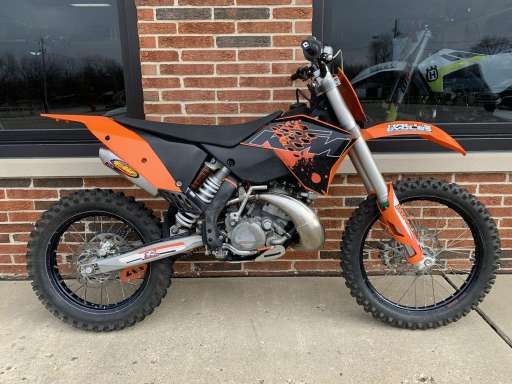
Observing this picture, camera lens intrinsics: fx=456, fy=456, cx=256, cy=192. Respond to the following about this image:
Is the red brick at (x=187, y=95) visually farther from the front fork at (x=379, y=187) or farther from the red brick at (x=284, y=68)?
the front fork at (x=379, y=187)

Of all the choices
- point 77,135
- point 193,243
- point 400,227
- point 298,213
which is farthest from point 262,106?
point 77,135

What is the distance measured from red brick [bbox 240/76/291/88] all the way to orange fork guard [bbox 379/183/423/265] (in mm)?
929

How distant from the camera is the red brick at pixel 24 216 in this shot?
119 inches

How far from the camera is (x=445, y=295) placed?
282 centimetres

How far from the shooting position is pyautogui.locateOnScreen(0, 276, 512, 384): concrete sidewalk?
7.02 ft

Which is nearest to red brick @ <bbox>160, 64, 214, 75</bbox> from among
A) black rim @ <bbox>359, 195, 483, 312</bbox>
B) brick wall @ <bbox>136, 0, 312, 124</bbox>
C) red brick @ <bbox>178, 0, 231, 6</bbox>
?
brick wall @ <bbox>136, 0, 312, 124</bbox>

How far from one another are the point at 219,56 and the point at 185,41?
22 cm

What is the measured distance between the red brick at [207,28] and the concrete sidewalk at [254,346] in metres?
1.62

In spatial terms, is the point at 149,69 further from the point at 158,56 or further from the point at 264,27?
the point at 264,27

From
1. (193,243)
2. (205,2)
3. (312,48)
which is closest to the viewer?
(312,48)

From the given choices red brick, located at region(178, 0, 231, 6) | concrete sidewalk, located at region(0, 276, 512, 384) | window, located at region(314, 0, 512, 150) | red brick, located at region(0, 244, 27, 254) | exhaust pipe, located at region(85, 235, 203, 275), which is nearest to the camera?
concrete sidewalk, located at region(0, 276, 512, 384)

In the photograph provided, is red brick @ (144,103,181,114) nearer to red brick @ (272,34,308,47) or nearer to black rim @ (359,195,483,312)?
red brick @ (272,34,308,47)

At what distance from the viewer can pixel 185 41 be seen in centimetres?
277

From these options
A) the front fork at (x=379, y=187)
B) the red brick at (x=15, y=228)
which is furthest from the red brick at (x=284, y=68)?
the red brick at (x=15, y=228)
